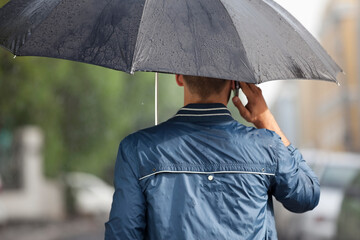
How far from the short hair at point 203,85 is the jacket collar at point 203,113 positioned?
0.06m

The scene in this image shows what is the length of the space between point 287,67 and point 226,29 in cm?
33

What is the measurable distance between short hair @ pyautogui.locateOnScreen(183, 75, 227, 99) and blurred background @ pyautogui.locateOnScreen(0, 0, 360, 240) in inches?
216

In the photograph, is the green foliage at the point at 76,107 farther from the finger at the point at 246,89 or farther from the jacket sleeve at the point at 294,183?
the jacket sleeve at the point at 294,183

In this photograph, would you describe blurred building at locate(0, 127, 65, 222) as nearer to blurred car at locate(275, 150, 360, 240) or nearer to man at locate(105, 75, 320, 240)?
blurred car at locate(275, 150, 360, 240)

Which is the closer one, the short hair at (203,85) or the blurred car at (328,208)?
the short hair at (203,85)

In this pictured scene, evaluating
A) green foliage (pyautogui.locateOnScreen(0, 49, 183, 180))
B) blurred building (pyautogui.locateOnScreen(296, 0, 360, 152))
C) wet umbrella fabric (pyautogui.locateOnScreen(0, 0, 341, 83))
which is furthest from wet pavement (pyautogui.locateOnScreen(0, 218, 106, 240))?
blurred building (pyautogui.locateOnScreen(296, 0, 360, 152))

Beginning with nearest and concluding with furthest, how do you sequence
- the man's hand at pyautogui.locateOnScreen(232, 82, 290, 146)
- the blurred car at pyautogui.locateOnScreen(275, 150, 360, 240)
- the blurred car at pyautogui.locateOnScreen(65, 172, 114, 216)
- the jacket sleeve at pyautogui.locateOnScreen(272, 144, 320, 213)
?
the jacket sleeve at pyautogui.locateOnScreen(272, 144, 320, 213)
the man's hand at pyautogui.locateOnScreen(232, 82, 290, 146)
the blurred car at pyautogui.locateOnScreen(275, 150, 360, 240)
the blurred car at pyautogui.locateOnScreen(65, 172, 114, 216)

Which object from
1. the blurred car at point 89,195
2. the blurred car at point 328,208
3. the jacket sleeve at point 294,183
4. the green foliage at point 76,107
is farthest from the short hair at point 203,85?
the blurred car at point 89,195

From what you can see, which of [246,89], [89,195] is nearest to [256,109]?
[246,89]

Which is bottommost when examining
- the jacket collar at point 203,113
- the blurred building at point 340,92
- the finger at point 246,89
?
the blurred building at point 340,92

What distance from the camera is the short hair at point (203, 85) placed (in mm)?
2543

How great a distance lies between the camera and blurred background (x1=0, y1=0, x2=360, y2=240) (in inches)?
326

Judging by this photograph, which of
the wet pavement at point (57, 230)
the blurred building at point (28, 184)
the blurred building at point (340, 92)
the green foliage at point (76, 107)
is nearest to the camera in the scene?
the green foliage at point (76, 107)

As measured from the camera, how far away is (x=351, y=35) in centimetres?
2748
